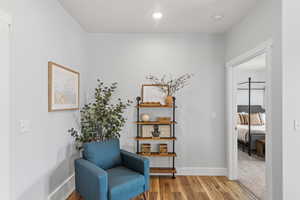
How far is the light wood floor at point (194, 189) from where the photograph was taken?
2.90 m

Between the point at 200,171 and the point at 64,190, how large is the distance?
2.33 meters

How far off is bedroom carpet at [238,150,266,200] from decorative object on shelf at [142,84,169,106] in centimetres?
197

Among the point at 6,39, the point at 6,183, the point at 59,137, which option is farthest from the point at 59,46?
the point at 6,183

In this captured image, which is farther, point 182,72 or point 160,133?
point 182,72

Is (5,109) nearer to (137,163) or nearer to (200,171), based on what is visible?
(137,163)

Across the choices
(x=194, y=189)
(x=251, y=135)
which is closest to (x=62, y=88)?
(x=194, y=189)

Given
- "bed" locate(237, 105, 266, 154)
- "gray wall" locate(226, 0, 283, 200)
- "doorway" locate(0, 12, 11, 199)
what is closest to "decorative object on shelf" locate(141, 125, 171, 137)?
"gray wall" locate(226, 0, 283, 200)

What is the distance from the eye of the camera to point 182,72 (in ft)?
12.5

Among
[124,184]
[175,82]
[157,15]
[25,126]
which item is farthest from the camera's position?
[175,82]

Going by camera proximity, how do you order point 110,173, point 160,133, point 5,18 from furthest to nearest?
point 160,133
point 110,173
point 5,18

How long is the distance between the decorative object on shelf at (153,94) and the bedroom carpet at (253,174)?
1972 millimetres
